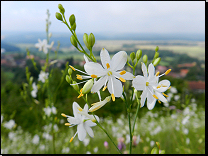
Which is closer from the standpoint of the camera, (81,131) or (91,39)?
(91,39)

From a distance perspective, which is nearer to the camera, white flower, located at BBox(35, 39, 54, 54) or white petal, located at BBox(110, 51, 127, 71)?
white petal, located at BBox(110, 51, 127, 71)

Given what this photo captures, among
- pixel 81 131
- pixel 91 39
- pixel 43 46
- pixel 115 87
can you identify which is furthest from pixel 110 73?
pixel 43 46

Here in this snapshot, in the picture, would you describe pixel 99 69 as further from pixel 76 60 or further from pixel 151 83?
pixel 76 60

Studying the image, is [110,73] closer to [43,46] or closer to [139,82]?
[139,82]

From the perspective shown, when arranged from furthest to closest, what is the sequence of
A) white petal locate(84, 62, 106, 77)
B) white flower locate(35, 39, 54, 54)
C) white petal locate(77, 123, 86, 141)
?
white flower locate(35, 39, 54, 54)
white petal locate(77, 123, 86, 141)
white petal locate(84, 62, 106, 77)

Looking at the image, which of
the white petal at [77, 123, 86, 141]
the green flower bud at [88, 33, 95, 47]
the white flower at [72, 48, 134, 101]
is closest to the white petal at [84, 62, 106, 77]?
the white flower at [72, 48, 134, 101]

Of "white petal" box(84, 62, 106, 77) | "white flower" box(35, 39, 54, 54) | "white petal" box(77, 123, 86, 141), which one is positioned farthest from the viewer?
"white flower" box(35, 39, 54, 54)

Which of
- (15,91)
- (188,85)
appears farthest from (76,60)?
(188,85)

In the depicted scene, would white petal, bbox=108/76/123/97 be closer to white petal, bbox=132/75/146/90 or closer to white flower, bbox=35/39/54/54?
white petal, bbox=132/75/146/90
